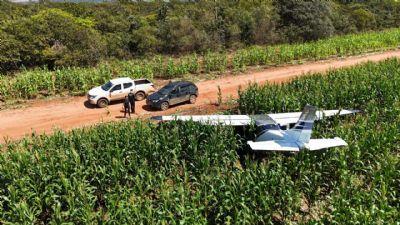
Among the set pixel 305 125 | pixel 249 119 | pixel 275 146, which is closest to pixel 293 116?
pixel 249 119

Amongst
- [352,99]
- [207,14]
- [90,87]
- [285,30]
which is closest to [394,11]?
[285,30]

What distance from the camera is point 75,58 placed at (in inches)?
1359

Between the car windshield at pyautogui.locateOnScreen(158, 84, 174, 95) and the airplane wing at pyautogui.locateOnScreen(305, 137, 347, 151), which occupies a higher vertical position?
the car windshield at pyautogui.locateOnScreen(158, 84, 174, 95)

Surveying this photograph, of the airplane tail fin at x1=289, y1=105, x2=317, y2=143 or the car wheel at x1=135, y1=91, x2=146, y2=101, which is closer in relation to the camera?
the airplane tail fin at x1=289, y1=105, x2=317, y2=143

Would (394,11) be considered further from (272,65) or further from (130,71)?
(130,71)

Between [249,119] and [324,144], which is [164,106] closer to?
[249,119]

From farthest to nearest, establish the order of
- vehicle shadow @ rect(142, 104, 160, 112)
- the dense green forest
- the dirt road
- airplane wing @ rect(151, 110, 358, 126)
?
1. the dense green forest
2. vehicle shadow @ rect(142, 104, 160, 112)
3. the dirt road
4. airplane wing @ rect(151, 110, 358, 126)

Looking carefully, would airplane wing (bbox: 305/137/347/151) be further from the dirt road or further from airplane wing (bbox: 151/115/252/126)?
the dirt road

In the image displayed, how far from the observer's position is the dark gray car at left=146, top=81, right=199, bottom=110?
25.8 m

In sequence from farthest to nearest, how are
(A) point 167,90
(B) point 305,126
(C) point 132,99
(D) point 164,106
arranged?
(A) point 167,90
(D) point 164,106
(C) point 132,99
(B) point 305,126

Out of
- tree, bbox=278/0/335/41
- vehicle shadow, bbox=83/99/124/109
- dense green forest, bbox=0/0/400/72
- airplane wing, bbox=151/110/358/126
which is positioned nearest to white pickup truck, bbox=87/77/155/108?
vehicle shadow, bbox=83/99/124/109

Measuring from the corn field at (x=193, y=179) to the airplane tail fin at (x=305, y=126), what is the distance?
2.92 ft

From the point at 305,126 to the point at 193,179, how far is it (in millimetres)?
5293

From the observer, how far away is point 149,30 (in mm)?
43188
